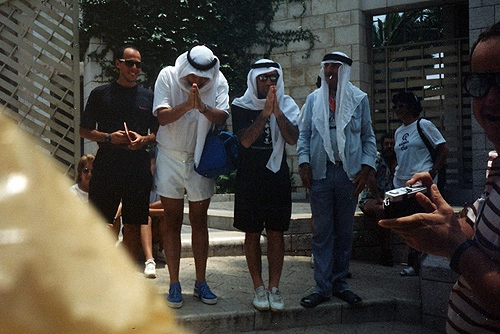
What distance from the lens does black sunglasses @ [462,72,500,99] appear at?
1.47m

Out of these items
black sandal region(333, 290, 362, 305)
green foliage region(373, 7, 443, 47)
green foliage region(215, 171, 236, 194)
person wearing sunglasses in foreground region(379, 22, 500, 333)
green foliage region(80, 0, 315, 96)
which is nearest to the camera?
person wearing sunglasses in foreground region(379, 22, 500, 333)

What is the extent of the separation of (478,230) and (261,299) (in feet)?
9.54

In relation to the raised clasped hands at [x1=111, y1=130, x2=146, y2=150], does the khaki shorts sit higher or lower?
lower

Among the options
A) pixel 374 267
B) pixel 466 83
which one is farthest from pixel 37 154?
pixel 374 267

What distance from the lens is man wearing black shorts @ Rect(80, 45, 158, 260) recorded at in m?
4.37

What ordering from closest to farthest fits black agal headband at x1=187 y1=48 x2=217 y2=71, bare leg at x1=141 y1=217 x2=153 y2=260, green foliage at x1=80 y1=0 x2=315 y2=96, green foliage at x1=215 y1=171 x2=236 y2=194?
black agal headband at x1=187 y1=48 x2=217 y2=71 < bare leg at x1=141 y1=217 x2=153 y2=260 < green foliage at x1=80 y1=0 x2=315 y2=96 < green foliage at x1=215 y1=171 x2=236 y2=194

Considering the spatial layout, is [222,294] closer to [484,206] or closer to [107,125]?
[107,125]

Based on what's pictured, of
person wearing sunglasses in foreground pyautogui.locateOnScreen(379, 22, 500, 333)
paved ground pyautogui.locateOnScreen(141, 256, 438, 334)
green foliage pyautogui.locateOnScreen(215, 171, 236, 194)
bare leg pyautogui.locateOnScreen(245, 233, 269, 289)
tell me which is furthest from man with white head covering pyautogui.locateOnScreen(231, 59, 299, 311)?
green foliage pyautogui.locateOnScreen(215, 171, 236, 194)

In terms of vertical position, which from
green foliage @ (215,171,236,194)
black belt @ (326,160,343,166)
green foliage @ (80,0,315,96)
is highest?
green foliage @ (80,0,315,96)

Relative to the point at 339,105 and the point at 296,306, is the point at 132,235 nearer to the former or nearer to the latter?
the point at 296,306

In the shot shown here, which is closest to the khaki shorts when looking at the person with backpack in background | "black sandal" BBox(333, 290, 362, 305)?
"black sandal" BBox(333, 290, 362, 305)

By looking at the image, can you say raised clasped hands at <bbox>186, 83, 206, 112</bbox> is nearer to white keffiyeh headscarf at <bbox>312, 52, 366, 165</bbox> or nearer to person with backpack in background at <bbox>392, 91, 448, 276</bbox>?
white keffiyeh headscarf at <bbox>312, 52, 366, 165</bbox>

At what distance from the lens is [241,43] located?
11.6 m

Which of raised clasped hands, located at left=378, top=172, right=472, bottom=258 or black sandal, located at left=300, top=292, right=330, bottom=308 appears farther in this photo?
black sandal, located at left=300, top=292, right=330, bottom=308
